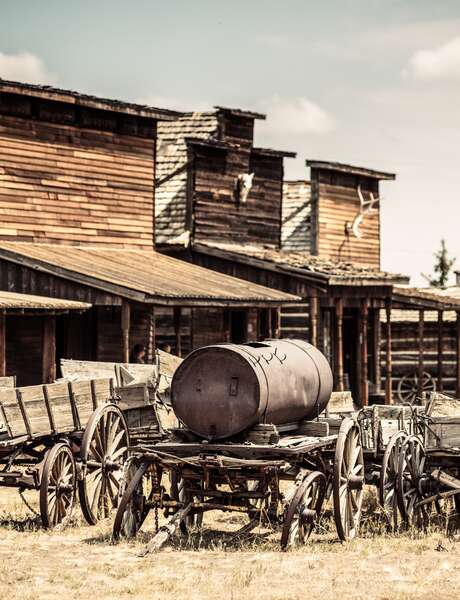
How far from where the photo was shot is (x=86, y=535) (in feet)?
39.8

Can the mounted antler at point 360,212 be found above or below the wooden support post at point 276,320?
above

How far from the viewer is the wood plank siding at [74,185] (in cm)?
2516

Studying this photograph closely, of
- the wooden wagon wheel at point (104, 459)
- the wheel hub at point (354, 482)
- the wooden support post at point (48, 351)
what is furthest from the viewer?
the wooden support post at point (48, 351)

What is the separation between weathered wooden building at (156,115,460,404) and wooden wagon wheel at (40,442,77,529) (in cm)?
1445

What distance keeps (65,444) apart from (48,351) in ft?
29.8

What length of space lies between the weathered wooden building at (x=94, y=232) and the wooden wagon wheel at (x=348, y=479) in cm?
1010

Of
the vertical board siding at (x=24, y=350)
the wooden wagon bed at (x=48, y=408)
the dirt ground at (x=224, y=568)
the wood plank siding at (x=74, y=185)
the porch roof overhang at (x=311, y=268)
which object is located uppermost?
the wood plank siding at (x=74, y=185)

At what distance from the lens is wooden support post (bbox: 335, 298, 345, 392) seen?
28.4 m

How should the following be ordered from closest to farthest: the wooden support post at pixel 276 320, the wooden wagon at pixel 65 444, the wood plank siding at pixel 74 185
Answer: the wooden wagon at pixel 65 444, the wood plank siding at pixel 74 185, the wooden support post at pixel 276 320

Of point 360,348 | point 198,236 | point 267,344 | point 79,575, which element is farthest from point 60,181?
point 79,575


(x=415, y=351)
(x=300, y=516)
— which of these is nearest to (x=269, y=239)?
(x=415, y=351)

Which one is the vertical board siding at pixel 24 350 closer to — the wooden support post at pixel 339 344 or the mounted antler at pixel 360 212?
the wooden support post at pixel 339 344

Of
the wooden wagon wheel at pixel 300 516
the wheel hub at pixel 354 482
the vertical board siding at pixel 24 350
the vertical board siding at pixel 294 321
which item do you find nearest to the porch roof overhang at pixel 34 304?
the vertical board siding at pixel 24 350

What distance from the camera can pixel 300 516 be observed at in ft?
36.5
